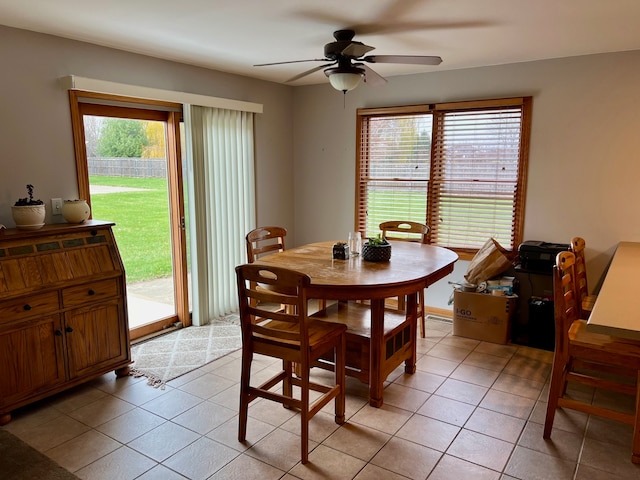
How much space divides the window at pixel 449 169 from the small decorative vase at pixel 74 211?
274 cm

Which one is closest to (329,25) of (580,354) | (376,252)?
(376,252)

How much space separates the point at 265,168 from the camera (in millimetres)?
4980

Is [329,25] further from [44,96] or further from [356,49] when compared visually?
[44,96]

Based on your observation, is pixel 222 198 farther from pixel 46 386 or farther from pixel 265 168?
pixel 46 386

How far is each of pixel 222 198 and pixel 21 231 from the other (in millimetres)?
1911

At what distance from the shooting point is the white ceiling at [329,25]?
100 inches

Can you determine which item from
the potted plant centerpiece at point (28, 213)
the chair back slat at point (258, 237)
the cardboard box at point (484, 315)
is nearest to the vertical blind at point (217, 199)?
the chair back slat at point (258, 237)

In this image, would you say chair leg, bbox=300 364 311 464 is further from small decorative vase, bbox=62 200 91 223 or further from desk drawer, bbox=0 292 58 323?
small decorative vase, bbox=62 200 91 223

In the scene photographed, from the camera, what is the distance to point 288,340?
2.38 metres

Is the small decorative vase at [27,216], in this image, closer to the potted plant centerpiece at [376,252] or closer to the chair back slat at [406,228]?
the potted plant centerpiece at [376,252]

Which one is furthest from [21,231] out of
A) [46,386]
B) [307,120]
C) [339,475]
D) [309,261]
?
[307,120]

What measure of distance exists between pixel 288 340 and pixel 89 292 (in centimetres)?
148

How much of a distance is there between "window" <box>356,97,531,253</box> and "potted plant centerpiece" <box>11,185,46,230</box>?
3.00 metres

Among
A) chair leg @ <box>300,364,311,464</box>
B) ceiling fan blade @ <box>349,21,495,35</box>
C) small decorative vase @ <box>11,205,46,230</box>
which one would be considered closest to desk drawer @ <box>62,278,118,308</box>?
small decorative vase @ <box>11,205,46,230</box>
